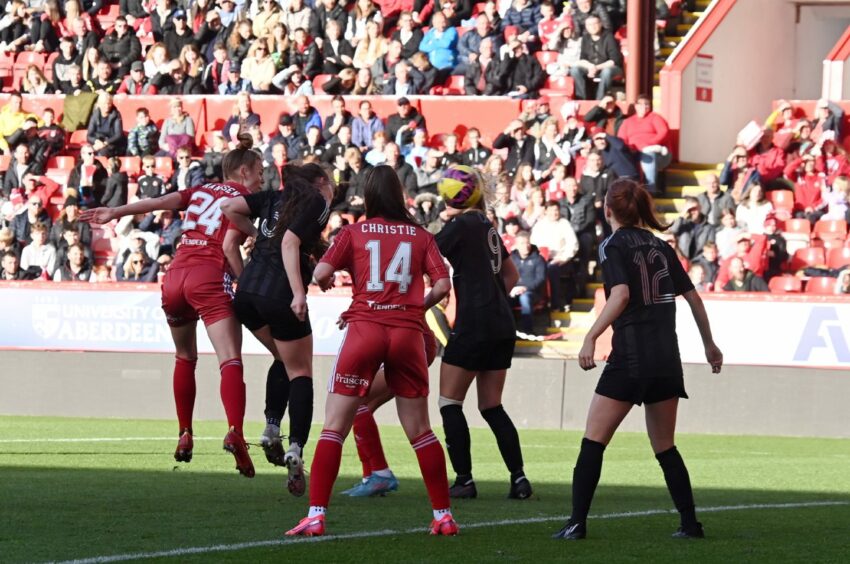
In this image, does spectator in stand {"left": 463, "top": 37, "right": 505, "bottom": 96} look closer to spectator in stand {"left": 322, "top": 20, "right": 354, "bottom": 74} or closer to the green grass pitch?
spectator in stand {"left": 322, "top": 20, "right": 354, "bottom": 74}

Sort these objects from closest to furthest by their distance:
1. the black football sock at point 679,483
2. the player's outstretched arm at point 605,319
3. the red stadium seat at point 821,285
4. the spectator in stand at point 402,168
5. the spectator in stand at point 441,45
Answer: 1. the player's outstretched arm at point 605,319
2. the black football sock at point 679,483
3. the red stadium seat at point 821,285
4. the spectator in stand at point 402,168
5. the spectator in stand at point 441,45

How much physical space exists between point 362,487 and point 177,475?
70.1 inches

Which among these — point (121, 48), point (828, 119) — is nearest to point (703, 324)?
point (828, 119)

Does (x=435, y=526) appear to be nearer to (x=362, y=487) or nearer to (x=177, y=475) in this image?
(x=362, y=487)

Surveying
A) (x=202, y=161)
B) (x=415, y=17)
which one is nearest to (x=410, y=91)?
(x=415, y=17)

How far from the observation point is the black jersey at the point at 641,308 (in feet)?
25.4

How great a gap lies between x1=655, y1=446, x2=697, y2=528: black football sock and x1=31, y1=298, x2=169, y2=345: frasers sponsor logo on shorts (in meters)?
12.4

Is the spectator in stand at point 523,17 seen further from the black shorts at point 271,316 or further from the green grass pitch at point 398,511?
the black shorts at point 271,316

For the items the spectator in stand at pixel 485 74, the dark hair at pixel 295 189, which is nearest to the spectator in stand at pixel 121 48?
the spectator in stand at pixel 485 74

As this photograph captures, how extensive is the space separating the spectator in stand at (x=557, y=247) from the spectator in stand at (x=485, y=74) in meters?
3.77

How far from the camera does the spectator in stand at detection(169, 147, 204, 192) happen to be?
75.2ft

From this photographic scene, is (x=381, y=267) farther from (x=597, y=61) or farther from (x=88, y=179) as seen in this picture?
(x=88, y=179)

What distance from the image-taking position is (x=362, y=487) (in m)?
9.86

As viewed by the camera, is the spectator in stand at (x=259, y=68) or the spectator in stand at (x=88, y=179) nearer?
the spectator in stand at (x=88, y=179)
